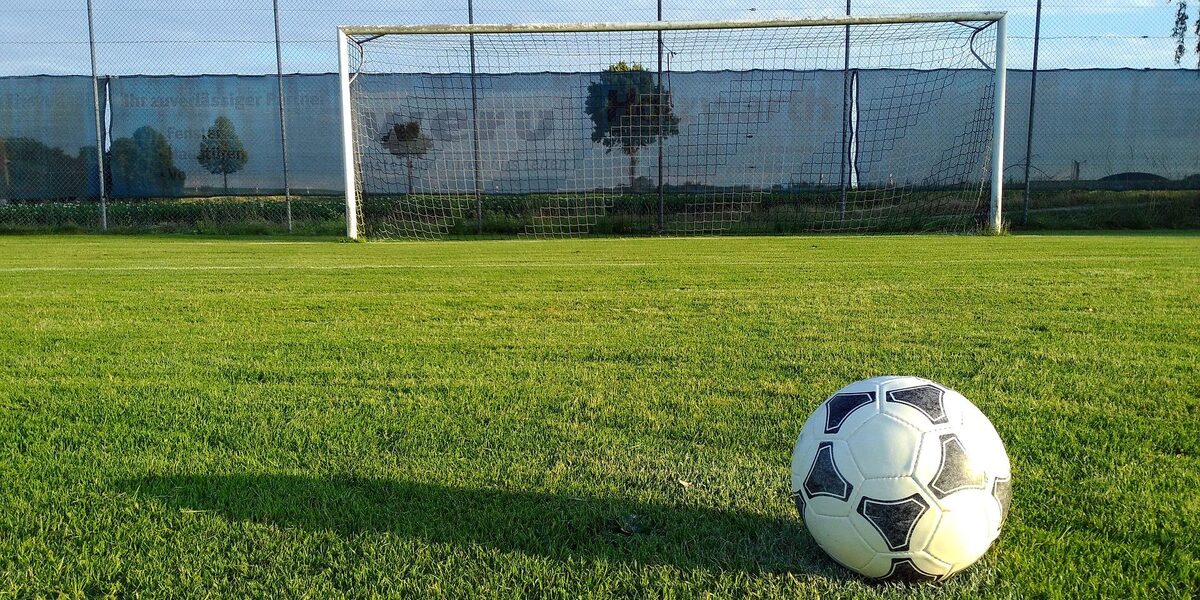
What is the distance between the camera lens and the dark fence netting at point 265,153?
→ 630 inches

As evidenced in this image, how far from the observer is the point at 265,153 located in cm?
1625

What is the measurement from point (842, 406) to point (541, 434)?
3.98 ft

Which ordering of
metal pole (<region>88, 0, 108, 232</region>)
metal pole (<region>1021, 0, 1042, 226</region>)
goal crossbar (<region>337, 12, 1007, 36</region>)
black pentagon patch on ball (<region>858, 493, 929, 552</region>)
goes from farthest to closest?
1. metal pole (<region>88, 0, 108, 232</region>)
2. metal pole (<region>1021, 0, 1042, 226</region>)
3. goal crossbar (<region>337, 12, 1007, 36</region>)
4. black pentagon patch on ball (<region>858, 493, 929, 552</region>)

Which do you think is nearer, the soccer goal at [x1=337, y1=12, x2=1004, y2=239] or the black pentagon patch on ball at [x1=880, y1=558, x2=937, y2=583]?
the black pentagon patch on ball at [x1=880, y1=558, x2=937, y2=583]

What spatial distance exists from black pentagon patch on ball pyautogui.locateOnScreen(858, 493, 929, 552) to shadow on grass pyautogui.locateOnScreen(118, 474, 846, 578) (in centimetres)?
17

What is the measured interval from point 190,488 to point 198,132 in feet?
52.5

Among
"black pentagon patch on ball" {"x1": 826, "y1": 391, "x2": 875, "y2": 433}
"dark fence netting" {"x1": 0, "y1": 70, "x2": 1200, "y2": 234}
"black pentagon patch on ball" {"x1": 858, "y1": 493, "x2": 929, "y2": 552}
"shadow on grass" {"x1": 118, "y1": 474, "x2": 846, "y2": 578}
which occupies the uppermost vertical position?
"dark fence netting" {"x1": 0, "y1": 70, "x2": 1200, "y2": 234}

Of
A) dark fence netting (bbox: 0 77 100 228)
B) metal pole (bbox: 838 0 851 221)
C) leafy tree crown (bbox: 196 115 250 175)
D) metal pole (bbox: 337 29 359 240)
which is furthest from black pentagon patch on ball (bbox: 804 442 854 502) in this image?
dark fence netting (bbox: 0 77 100 228)

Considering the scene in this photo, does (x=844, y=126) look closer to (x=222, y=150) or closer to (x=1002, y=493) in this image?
(x=222, y=150)

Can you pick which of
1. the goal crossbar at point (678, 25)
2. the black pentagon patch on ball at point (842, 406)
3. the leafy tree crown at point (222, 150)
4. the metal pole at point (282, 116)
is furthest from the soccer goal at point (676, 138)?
the black pentagon patch on ball at point (842, 406)

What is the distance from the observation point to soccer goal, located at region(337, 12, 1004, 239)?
14453 mm

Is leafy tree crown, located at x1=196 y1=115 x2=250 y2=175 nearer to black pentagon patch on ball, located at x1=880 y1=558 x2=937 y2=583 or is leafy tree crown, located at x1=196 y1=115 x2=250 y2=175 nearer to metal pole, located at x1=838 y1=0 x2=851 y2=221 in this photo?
metal pole, located at x1=838 y1=0 x2=851 y2=221

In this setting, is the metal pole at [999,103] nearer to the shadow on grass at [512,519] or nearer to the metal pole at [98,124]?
the shadow on grass at [512,519]

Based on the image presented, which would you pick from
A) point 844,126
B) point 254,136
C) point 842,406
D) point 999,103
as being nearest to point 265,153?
point 254,136
